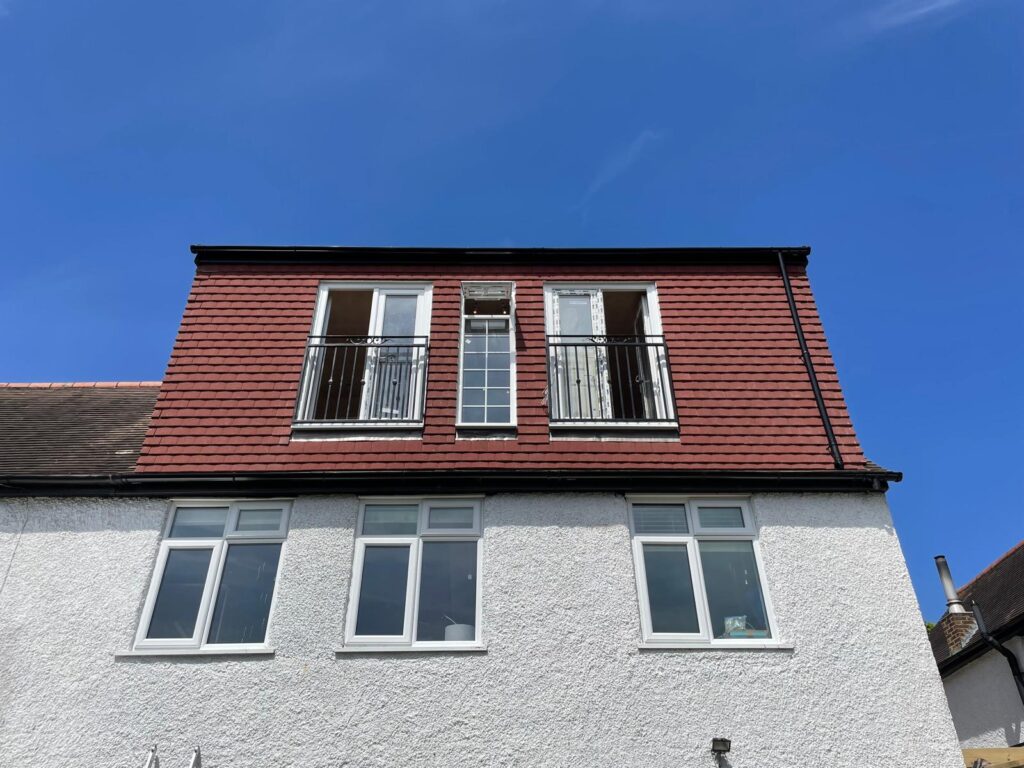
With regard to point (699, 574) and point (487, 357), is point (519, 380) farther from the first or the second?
point (699, 574)

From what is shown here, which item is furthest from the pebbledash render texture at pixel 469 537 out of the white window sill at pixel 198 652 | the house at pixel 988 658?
the house at pixel 988 658

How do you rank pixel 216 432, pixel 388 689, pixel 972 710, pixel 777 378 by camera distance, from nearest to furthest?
1. pixel 388 689
2. pixel 216 432
3. pixel 777 378
4. pixel 972 710

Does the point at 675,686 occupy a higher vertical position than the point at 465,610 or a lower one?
lower

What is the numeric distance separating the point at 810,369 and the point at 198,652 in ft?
23.5

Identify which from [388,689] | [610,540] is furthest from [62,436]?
[610,540]

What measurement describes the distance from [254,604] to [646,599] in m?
3.74

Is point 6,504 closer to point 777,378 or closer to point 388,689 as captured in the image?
point 388,689

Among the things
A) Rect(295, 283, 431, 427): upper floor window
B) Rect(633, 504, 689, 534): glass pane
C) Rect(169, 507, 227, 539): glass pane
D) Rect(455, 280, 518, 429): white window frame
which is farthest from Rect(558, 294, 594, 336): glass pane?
Rect(169, 507, 227, 539): glass pane

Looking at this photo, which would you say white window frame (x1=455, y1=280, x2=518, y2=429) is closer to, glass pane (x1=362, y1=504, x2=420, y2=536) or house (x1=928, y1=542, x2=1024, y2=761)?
glass pane (x1=362, y1=504, x2=420, y2=536)

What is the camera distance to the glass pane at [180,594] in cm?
684

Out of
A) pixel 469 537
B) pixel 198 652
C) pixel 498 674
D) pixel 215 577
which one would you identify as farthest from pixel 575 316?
pixel 198 652

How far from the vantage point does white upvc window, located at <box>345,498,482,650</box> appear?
6.79 m

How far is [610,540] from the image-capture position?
23.9ft

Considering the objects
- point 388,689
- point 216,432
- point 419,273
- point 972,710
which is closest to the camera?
point 388,689
